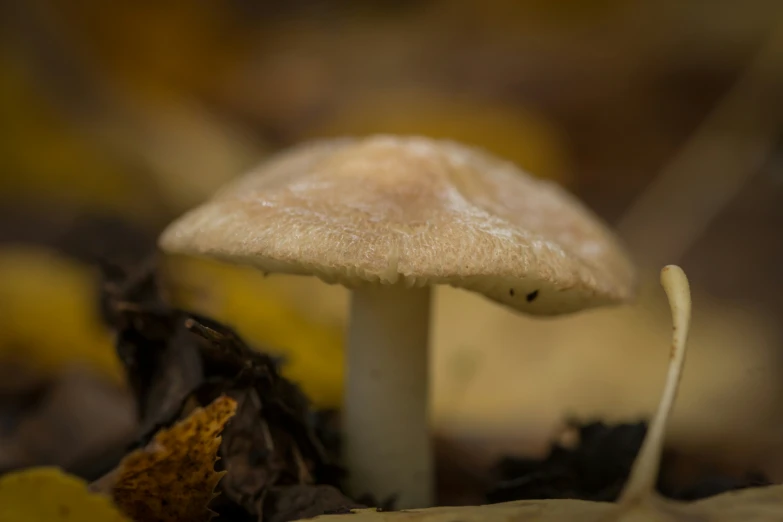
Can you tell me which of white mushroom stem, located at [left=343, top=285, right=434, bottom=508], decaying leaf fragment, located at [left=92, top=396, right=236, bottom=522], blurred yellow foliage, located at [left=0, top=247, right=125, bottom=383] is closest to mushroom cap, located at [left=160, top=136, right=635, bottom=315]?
white mushroom stem, located at [left=343, top=285, right=434, bottom=508]

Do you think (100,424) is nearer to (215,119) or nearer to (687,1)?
(215,119)

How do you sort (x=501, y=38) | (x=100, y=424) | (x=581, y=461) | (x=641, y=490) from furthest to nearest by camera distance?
(x=501, y=38) < (x=100, y=424) < (x=581, y=461) < (x=641, y=490)

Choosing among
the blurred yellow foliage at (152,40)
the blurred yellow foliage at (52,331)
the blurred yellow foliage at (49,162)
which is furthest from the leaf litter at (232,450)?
the blurred yellow foliage at (152,40)

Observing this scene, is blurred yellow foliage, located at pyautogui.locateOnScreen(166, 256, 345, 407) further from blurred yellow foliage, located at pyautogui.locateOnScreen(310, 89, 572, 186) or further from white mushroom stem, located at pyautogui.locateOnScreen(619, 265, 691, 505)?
blurred yellow foliage, located at pyautogui.locateOnScreen(310, 89, 572, 186)

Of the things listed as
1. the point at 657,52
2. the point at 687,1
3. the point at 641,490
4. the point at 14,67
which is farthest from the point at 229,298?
the point at 687,1

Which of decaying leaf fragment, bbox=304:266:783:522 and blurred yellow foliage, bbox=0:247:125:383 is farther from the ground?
decaying leaf fragment, bbox=304:266:783:522

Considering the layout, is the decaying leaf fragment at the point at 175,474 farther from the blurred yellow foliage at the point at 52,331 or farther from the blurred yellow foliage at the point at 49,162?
the blurred yellow foliage at the point at 49,162

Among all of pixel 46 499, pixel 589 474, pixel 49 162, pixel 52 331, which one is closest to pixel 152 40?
pixel 49 162
